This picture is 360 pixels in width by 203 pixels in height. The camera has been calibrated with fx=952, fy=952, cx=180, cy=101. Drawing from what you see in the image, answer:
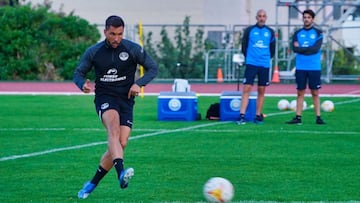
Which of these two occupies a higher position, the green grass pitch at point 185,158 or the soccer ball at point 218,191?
the soccer ball at point 218,191

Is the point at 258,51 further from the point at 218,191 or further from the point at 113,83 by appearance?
the point at 218,191

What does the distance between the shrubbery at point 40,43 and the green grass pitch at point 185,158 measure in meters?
18.7

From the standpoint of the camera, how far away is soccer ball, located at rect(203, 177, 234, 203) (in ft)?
28.8

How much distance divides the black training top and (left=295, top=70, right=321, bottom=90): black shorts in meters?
8.59

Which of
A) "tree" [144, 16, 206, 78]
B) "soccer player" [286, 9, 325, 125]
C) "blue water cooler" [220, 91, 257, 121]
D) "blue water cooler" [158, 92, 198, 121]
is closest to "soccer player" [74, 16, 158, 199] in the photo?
"soccer player" [286, 9, 325, 125]

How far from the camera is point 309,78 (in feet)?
59.0

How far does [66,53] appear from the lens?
39094mm

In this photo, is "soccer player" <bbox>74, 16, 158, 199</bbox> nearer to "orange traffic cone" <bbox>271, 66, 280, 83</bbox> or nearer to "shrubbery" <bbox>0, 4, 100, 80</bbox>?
"orange traffic cone" <bbox>271, 66, 280, 83</bbox>

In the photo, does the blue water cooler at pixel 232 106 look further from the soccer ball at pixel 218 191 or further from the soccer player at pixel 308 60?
the soccer ball at pixel 218 191

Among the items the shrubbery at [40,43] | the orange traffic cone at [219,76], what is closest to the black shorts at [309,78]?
the orange traffic cone at [219,76]

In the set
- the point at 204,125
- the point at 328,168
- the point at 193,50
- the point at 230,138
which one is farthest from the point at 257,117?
the point at 193,50

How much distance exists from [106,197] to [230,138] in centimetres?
602

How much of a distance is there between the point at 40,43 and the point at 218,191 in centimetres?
3170

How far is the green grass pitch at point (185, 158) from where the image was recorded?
988 cm
